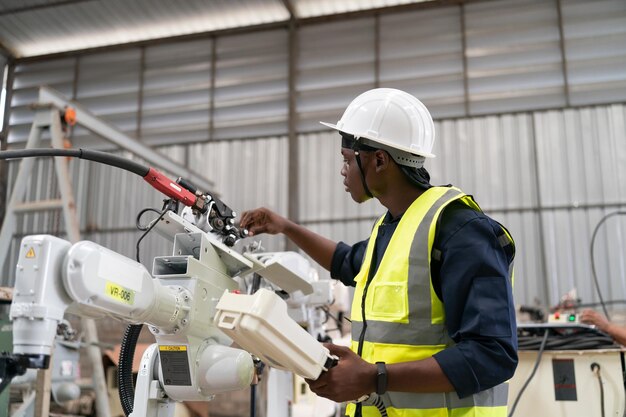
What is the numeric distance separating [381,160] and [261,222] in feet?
2.29

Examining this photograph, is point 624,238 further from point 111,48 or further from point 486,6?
point 111,48

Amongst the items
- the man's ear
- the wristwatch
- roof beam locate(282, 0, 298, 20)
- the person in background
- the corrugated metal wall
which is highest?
roof beam locate(282, 0, 298, 20)

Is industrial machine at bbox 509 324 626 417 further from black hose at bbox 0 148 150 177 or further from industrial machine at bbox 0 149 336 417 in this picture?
black hose at bbox 0 148 150 177

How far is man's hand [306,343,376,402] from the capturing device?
1122 millimetres

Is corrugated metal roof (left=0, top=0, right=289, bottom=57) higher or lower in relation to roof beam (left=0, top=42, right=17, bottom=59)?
higher

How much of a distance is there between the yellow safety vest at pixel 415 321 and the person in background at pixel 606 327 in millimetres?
1695

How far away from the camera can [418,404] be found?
126 cm

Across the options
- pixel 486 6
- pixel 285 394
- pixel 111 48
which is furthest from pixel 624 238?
pixel 111 48

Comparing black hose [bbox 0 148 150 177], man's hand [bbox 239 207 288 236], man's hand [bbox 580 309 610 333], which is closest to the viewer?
black hose [bbox 0 148 150 177]

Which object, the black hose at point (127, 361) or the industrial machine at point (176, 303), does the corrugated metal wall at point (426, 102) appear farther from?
the black hose at point (127, 361)

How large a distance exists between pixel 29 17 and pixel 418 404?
8502mm

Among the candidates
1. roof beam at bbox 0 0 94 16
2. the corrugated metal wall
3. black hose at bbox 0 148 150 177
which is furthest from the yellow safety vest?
roof beam at bbox 0 0 94 16

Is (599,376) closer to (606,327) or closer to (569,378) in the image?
(569,378)

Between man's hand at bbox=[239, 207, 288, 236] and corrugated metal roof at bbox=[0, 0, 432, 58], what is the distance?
6173 mm
